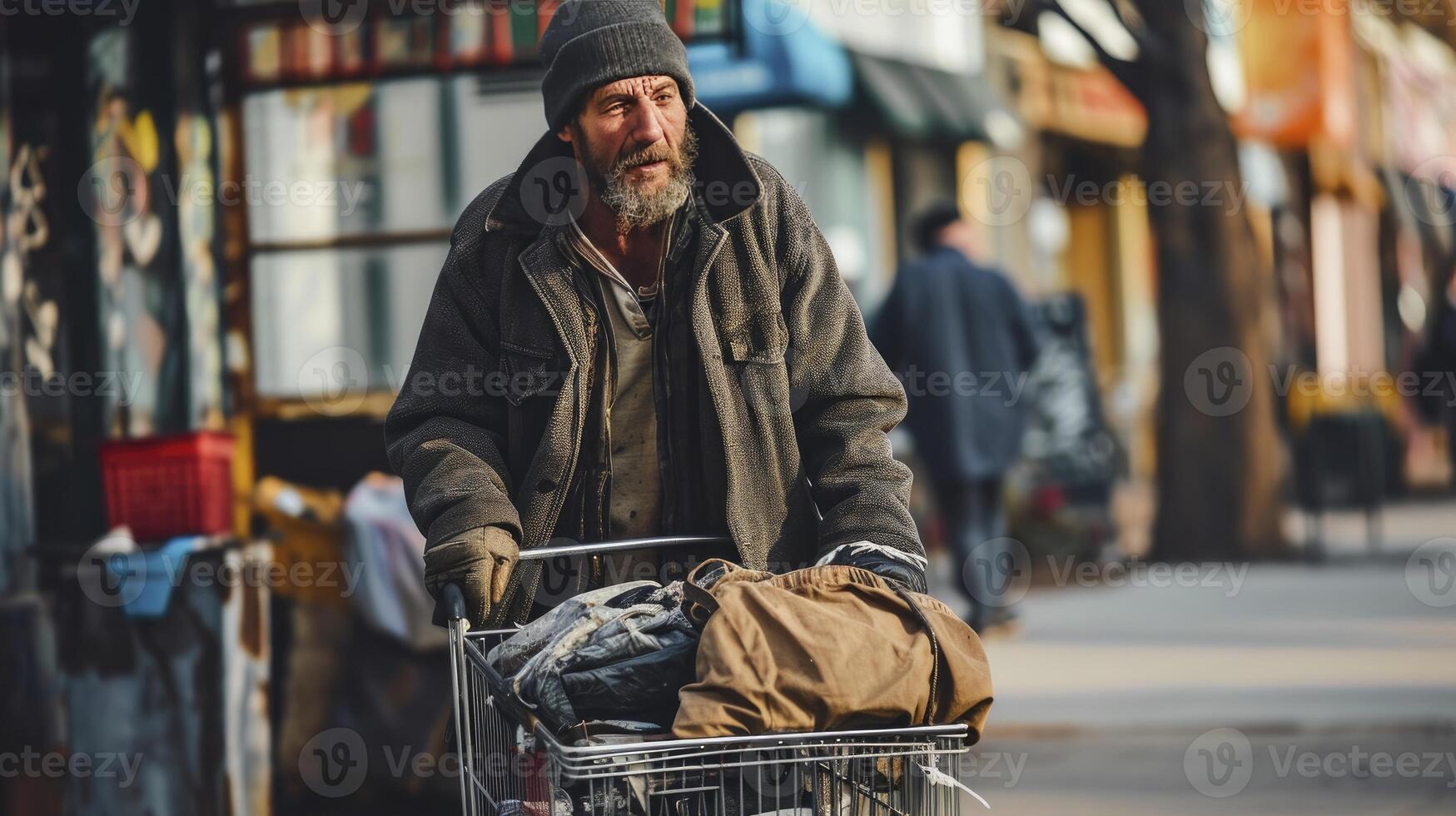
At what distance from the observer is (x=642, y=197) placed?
369cm

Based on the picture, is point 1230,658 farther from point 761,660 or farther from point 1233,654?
point 761,660

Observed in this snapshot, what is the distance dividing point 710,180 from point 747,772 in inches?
56.6

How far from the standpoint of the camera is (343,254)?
7266 mm

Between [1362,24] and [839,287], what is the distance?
2714 centimetres

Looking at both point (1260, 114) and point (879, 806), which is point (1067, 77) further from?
point (879, 806)

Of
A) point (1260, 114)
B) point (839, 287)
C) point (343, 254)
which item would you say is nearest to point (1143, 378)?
point (1260, 114)

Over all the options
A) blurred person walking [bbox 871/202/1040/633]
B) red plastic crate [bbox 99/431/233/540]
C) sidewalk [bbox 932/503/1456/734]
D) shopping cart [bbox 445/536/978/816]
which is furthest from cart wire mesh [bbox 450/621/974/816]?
blurred person walking [bbox 871/202/1040/633]

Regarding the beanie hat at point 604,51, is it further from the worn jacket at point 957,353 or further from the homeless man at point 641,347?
the worn jacket at point 957,353

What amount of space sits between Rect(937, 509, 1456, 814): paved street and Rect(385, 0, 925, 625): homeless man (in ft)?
10.6

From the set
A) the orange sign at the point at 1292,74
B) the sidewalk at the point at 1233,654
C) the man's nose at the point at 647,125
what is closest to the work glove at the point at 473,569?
the man's nose at the point at 647,125

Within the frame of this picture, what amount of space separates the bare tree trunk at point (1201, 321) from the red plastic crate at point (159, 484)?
9666 mm

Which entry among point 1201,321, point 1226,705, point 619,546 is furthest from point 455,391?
point 1201,321

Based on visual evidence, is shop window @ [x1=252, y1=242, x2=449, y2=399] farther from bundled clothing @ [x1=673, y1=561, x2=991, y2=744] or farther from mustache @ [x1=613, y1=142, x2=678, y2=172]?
bundled clothing @ [x1=673, y1=561, x2=991, y2=744]

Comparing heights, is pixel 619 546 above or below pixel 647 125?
below
